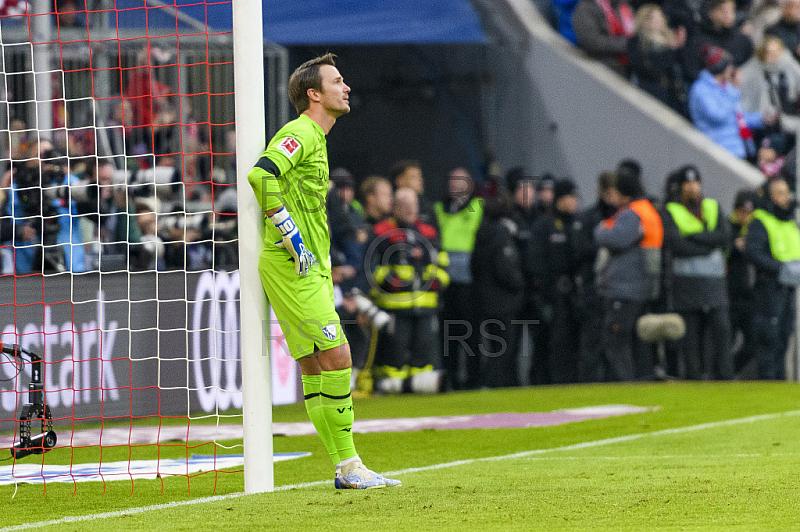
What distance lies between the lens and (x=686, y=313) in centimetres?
1302

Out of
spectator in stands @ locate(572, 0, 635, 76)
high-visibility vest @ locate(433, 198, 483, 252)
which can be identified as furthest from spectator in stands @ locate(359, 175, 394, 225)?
spectator in stands @ locate(572, 0, 635, 76)

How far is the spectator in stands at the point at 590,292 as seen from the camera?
13000 millimetres

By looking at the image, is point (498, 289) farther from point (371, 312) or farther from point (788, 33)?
point (788, 33)

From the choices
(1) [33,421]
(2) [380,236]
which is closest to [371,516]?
(1) [33,421]

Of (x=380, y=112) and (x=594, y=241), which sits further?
A: (x=380, y=112)

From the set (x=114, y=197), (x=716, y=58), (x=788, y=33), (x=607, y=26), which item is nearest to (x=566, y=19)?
(x=607, y=26)

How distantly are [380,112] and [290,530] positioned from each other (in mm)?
12891

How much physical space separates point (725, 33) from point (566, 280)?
515cm

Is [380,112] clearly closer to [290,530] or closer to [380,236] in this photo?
[380,236]

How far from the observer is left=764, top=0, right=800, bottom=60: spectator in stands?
16625 mm

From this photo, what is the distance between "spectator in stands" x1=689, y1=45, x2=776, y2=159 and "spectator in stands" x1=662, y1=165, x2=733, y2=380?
3.17m

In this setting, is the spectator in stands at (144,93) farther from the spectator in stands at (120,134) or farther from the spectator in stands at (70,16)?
the spectator in stands at (70,16)

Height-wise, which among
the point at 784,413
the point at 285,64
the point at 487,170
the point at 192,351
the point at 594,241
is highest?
the point at 285,64

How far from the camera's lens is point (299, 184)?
5.79 meters
